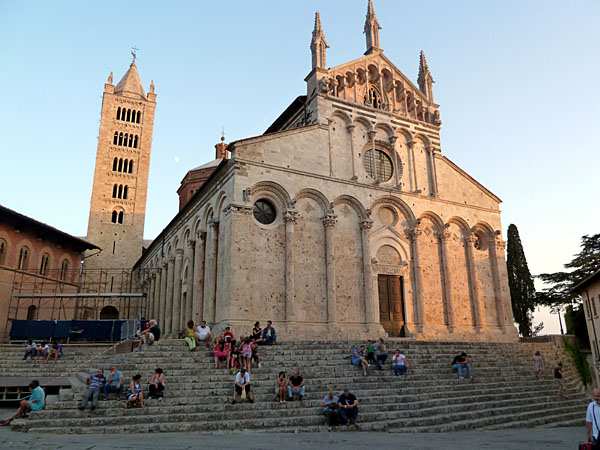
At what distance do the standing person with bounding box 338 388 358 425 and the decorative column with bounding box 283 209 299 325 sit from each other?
7974 millimetres

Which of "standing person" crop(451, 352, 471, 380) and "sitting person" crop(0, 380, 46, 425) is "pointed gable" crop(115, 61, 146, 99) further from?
"standing person" crop(451, 352, 471, 380)

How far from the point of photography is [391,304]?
2234cm

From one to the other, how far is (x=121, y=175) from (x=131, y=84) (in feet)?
39.1

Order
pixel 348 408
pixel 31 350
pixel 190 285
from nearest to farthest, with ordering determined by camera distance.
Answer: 1. pixel 348 408
2. pixel 31 350
3. pixel 190 285

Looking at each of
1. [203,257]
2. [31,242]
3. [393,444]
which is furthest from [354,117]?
[31,242]

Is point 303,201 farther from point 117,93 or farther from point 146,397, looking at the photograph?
point 117,93

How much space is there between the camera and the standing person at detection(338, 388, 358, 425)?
1091 centimetres

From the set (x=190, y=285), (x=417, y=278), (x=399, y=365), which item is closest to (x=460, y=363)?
(x=399, y=365)

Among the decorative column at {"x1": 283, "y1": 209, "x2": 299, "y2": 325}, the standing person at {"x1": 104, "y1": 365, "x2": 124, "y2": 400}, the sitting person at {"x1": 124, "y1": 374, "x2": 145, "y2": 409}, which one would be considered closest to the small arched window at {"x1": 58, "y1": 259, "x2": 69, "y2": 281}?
the decorative column at {"x1": 283, "y1": 209, "x2": 299, "y2": 325}

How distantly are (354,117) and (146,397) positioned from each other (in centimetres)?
1734

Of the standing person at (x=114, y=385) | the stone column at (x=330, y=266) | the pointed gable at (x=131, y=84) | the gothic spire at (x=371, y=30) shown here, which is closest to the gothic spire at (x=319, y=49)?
the gothic spire at (x=371, y=30)

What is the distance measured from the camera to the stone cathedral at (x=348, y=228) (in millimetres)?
19438

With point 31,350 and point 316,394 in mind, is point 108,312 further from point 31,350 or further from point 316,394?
point 316,394

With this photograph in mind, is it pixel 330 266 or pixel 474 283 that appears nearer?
pixel 330 266
